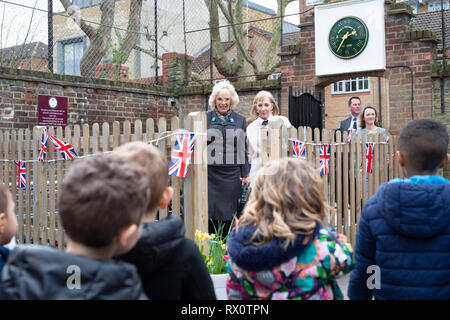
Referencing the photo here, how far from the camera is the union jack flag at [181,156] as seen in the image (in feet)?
13.8

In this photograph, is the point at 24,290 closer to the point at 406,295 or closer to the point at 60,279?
the point at 60,279

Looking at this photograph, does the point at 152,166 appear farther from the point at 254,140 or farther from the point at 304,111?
the point at 304,111

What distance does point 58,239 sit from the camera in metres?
5.76

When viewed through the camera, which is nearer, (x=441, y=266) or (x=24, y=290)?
(x=24, y=290)

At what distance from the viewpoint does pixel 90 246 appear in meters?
1.54

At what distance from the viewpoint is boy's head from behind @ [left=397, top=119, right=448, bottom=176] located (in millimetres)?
2402

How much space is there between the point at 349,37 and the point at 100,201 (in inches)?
408

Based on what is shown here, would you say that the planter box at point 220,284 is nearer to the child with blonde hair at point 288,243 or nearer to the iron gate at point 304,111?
the child with blonde hair at point 288,243

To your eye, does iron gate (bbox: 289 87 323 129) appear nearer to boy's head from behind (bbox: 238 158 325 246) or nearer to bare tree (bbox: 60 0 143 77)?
bare tree (bbox: 60 0 143 77)

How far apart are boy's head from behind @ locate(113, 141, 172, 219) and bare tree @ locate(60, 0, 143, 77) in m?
10.6

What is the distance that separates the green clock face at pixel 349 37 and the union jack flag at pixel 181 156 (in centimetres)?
761

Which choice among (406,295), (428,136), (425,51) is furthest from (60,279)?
(425,51)

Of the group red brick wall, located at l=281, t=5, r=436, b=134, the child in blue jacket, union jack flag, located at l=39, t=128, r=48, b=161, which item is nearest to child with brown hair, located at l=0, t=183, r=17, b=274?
the child in blue jacket

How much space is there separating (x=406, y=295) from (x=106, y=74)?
11.8m
